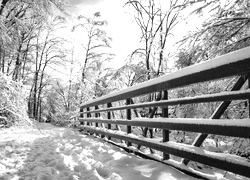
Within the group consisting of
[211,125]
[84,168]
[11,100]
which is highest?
[11,100]

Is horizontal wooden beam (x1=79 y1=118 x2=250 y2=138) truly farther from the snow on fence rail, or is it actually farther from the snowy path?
the snowy path

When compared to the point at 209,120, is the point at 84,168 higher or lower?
lower

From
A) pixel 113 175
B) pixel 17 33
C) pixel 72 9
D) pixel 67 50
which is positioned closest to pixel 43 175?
pixel 113 175

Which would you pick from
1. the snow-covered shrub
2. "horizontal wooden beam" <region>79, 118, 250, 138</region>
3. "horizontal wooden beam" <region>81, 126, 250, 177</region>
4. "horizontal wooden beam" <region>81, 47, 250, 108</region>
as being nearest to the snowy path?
"horizontal wooden beam" <region>81, 126, 250, 177</region>

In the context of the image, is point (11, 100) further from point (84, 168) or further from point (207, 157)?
point (207, 157)

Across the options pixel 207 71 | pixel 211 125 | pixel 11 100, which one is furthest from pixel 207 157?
pixel 11 100

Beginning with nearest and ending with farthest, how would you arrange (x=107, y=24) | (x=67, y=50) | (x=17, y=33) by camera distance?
(x=17, y=33) < (x=107, y=24) < (x=67, y=50)

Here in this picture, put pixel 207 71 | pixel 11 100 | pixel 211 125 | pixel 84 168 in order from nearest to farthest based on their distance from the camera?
pixel 211 125, pixel 207 71, pixel 84 168, pixel 11 100

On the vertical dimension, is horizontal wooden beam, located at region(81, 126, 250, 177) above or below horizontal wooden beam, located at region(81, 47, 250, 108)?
below

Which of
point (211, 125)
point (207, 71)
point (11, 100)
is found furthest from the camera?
point (11, 100)

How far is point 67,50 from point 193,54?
18052 millimetres

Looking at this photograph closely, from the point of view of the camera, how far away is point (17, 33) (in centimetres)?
645

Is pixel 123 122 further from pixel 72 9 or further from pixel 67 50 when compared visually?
pixel 67 50

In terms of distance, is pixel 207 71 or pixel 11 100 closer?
pixel 207 71
